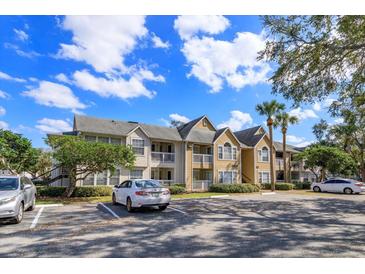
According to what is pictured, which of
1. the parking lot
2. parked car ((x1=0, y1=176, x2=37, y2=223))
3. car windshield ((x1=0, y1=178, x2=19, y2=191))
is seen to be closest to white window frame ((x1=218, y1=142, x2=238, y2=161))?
the parking lot

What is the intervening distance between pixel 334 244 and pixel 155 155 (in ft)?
72.3

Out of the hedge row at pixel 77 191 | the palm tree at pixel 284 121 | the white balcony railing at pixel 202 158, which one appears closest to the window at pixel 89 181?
the hedge row at pixel 77 191

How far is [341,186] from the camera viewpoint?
1124 inches

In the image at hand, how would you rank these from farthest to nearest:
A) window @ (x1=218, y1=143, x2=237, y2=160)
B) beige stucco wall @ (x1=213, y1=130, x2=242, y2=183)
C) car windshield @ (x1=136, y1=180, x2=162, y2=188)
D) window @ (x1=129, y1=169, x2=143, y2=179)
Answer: window @ (x1=218, y1=143, x2=237, y2=160), beige stucco wall @ (x1=213, y1=130, x2=242, y2=183), window @ (x1=129, y1=169, x2=143, y2=179), car windshield @ (x1=136, y1=180, x2=162, y2=188)

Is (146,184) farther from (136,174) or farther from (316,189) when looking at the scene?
(316,189)

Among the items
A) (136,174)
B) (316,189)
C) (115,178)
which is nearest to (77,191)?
(115,178)

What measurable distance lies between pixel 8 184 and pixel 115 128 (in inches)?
639

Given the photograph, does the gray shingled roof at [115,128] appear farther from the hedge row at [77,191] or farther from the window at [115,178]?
the hedge row at [77,191]

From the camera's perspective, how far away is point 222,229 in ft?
30.8

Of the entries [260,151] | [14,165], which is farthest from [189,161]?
[14,165]

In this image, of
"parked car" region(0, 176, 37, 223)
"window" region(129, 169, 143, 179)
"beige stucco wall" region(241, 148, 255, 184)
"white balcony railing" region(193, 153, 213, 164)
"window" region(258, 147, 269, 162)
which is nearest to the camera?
"parked car" region(0, 176, 37, 223)

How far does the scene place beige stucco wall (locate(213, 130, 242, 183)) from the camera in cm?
3133

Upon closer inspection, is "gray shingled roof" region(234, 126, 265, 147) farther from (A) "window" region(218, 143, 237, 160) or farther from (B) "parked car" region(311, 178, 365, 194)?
(B) "parked car" region(311, 178, 365, 194)
